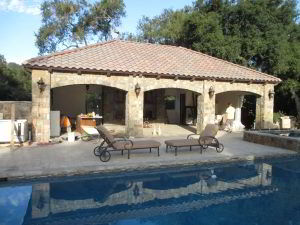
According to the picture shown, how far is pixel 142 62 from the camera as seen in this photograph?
1563cm

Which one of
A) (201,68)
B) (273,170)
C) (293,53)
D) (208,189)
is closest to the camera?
(208,189)

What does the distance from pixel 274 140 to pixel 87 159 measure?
26.8ft

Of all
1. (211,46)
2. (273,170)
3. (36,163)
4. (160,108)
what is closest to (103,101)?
(160,108)

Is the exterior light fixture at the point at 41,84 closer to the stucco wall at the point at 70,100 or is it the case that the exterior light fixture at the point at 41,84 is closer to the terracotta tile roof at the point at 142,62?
the terracotta tile roof at the point at 142,62

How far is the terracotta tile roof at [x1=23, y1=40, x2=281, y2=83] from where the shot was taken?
13.2 m

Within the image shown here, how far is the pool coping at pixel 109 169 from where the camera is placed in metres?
7.73

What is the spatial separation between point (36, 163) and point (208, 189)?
16.8 ft

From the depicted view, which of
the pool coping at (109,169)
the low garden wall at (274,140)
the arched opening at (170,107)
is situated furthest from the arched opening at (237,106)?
the pool coping at (109,169)

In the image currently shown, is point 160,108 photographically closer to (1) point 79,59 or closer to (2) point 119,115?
(2) point 119,115

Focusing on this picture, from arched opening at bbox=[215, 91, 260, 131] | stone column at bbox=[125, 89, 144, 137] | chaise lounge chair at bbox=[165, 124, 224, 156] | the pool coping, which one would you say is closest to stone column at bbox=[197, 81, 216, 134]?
arched opening at bbox=[215, 91, 260, 131]

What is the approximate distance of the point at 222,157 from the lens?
10297 millimetres

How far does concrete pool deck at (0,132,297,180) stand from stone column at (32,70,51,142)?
3.15 feet

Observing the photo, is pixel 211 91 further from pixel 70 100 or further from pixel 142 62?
pixel 70 100

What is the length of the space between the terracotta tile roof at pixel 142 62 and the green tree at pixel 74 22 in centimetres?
1589
